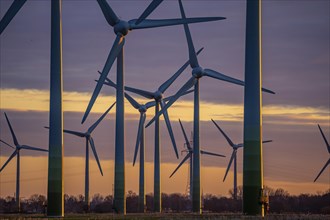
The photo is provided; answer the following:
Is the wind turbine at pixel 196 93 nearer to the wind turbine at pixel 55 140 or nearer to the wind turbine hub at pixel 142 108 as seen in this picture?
the wind turbine hub at pixel 142 108

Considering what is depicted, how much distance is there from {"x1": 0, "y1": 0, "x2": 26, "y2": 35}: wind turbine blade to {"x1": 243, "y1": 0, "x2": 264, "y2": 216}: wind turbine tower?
75.7ft

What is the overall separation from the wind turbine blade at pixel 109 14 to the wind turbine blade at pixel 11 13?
60.0 feet

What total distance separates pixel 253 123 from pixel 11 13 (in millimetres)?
27010

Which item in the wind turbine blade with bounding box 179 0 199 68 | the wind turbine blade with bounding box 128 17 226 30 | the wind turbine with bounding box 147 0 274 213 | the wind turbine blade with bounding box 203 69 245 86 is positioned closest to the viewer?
the wind turbine blade with bounding box 128 17 226 30

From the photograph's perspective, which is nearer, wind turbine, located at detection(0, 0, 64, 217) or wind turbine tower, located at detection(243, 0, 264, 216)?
wind turbine tower, located at detection(243, 0, 264, 216)

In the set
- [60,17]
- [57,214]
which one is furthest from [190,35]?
[57,214]

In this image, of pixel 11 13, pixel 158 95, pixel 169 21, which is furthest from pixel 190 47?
pixel 11 13

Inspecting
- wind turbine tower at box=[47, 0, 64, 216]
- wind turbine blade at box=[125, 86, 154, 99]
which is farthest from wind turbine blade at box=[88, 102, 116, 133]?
wind turbine tower at box=[47, 0, 64, 216]

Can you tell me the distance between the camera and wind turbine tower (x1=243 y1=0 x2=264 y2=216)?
60969 mm

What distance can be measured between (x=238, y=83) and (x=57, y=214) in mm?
40461

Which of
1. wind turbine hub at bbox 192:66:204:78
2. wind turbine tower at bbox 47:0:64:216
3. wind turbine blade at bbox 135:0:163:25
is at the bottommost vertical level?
wind turbine tower at bbox 47:0:64:216

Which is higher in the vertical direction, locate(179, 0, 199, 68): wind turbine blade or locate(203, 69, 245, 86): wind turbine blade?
locate(179, 0, 199, 68): wind turbine blade

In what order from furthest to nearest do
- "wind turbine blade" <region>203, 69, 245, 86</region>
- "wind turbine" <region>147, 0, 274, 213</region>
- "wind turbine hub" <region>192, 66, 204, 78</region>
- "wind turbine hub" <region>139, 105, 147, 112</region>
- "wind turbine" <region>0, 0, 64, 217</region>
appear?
"wind turbine hub" <region>139, 105, 147, 112</region> → "wind turbine hub" <region>192, 66, 204, 78</region> → "wind turbine" <region>147, 0, 274, 213</region> → "wind turbine blade" <region>203, 69, 245, 86</region> → "wind turbine" <region>0, 0, 64, 217</region>

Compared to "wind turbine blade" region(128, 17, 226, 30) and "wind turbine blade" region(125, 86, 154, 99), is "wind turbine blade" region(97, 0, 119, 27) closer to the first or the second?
"wind turbine blade" region(128, 17, 226, 30)
